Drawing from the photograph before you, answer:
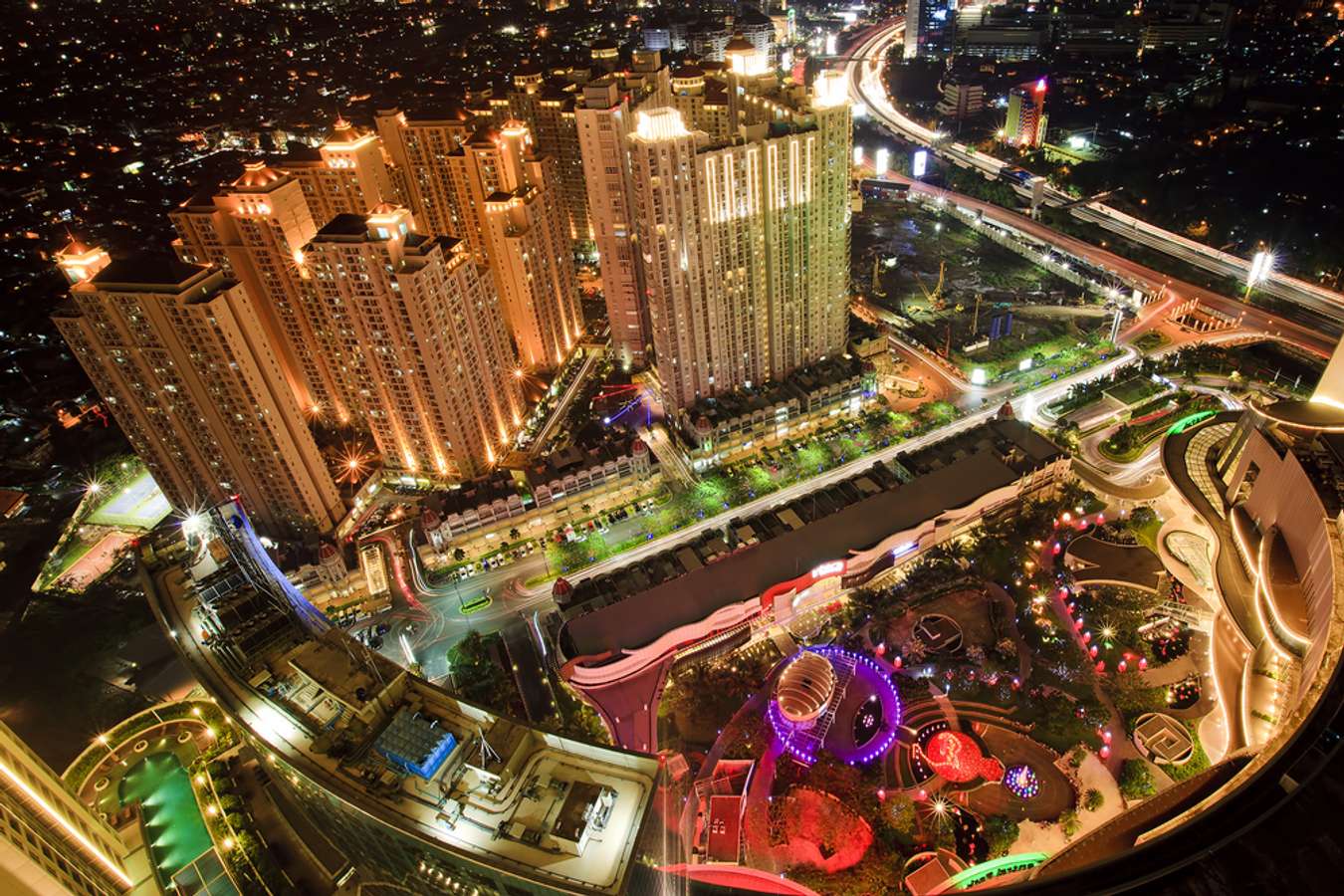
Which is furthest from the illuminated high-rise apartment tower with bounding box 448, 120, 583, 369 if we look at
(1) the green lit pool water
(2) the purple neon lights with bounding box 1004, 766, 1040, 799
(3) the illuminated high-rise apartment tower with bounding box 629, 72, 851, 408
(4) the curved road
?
(4) the curved road

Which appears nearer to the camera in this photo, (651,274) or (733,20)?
(651,274)

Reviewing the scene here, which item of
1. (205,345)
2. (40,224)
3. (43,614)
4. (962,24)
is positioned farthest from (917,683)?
(962,24)

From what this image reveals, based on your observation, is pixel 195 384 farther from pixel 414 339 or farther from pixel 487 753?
pixel 487 753

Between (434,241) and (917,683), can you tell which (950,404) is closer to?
(917,683)

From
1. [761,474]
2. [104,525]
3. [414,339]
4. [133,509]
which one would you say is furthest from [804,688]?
[104,525]

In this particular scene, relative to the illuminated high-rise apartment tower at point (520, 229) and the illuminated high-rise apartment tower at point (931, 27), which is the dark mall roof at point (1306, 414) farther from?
the illuminated high-rise apartment tower at point (931, 27)

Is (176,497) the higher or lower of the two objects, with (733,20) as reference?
lower
